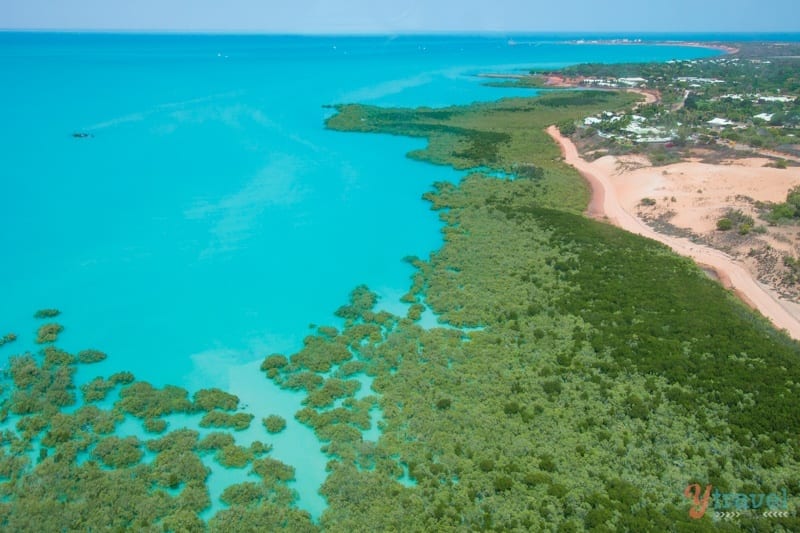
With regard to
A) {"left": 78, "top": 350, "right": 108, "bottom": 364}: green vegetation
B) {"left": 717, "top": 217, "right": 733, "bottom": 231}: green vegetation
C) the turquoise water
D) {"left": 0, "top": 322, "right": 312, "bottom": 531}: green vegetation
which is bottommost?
the turquoise water

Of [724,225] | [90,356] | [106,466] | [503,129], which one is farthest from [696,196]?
[106,466]

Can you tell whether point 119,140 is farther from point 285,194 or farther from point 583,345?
point 583,345

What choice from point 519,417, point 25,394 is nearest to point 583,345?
point 519,417

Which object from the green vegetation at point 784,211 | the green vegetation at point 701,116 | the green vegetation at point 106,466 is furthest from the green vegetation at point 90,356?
the green vegetation at point 701,116

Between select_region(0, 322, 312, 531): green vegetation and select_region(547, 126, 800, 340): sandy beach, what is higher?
select_region(547, 126, 800, 340): sandy beach

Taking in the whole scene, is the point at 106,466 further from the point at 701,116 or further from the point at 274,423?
the point at 701,116

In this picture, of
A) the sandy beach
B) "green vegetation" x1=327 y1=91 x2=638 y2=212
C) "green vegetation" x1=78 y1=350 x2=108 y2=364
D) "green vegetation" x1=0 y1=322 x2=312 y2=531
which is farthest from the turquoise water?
the sandy beach

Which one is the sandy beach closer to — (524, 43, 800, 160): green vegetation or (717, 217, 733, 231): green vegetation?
(717, 217, 733, 231): green vegetation
